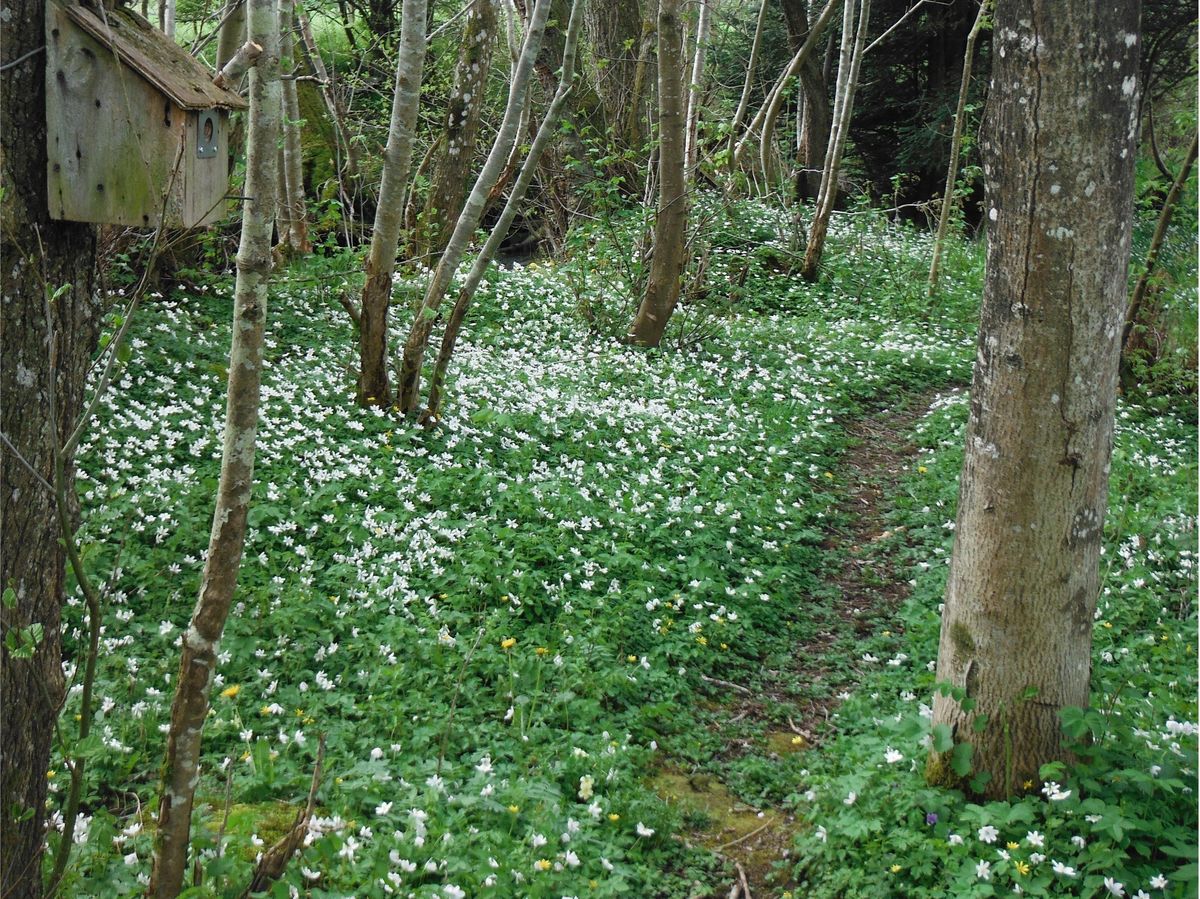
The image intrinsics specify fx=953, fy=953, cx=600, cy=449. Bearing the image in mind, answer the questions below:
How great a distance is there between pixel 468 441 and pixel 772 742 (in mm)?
3588

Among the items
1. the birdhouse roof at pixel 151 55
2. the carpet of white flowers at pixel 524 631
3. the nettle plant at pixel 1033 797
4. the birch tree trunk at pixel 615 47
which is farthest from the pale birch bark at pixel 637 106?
the birdhouse roof at pixel 151 55

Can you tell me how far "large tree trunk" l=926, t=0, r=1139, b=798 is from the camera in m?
3.39

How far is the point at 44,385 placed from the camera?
107 inches

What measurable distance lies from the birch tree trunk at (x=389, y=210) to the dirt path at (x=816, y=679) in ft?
12.5

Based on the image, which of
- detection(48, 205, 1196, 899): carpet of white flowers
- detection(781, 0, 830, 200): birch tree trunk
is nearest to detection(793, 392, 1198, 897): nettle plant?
detection(48, 205, 1196, 899): carpet of white flowers

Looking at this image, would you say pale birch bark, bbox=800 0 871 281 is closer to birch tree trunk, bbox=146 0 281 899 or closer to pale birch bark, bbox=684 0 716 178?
pale birch bark, bbox=684 0 716 178

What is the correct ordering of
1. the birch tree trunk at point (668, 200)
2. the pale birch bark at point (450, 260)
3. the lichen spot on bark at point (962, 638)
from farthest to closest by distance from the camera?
the birch tree trunk at point (668, 200) → the pale birch bark at point (450, 260) → the lichen spot on bark at point (962, 638)

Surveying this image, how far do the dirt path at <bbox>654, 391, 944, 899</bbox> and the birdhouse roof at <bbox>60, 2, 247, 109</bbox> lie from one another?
3.39 m

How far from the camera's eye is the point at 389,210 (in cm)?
727

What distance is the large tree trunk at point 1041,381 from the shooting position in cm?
339

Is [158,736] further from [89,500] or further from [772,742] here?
[772,742]

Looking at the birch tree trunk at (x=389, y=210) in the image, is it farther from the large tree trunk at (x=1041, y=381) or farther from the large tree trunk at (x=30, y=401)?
the large tree trunk at (x=1041, y=381)

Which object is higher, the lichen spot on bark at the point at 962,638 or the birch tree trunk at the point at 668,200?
the birch tree trunk at the point at 668,200

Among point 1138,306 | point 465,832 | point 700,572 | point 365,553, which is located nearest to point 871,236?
point 1138,306
